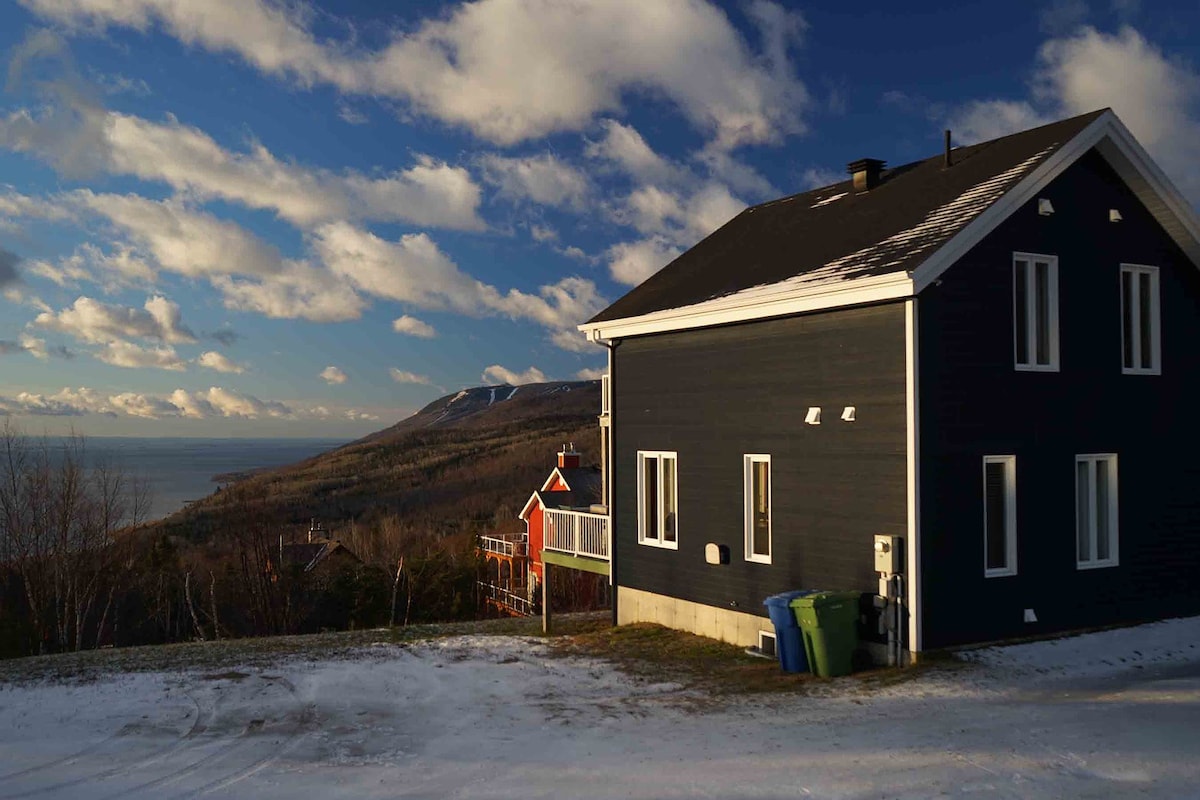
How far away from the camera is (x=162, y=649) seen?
16859 mm

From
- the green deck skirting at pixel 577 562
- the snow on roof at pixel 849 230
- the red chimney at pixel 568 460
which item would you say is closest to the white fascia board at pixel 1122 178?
the snow on roof at pixel 849 230

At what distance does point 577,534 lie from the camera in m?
18.8

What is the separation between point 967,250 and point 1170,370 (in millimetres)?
4660

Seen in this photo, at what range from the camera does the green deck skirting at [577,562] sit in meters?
18.2

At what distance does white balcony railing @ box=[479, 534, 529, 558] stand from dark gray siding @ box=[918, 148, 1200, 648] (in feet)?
91.1

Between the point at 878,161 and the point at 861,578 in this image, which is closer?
the point at 861,578

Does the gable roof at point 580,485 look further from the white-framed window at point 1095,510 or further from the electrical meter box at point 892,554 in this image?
the electrical meter box at point 892,554

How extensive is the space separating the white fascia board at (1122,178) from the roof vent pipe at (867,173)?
4034 mm

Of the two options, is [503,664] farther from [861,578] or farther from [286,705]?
[861,578]

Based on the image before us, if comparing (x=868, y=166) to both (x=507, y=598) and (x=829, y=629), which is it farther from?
(x=507, y=598)

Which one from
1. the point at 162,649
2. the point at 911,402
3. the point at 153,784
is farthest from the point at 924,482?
the point at 162,649

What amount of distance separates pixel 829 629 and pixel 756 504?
2989mm

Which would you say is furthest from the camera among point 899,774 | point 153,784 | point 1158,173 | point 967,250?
point 1158,173

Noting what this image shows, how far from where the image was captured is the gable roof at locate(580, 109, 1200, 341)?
12.4 metres
